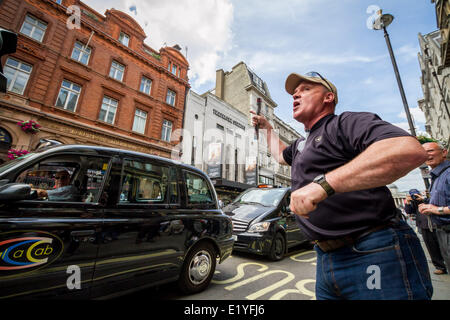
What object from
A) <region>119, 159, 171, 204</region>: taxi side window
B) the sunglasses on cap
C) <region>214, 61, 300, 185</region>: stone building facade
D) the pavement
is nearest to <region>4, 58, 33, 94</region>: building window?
<region>119, 159, 171, 204</region>: taxi side window

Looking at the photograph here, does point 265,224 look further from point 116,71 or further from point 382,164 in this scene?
point 116,71

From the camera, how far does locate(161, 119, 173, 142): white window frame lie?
17.1 meters

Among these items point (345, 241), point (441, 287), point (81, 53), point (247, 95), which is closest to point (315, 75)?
point (345, 241)

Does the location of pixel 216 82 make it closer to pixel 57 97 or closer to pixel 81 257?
pixel 57 97

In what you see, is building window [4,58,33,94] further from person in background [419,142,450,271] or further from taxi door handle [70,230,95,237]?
person in background [419,142,450,271]

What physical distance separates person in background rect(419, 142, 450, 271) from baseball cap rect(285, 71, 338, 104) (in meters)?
2.78

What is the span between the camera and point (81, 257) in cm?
194

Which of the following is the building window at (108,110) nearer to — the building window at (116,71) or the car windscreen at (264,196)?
the building window at (116,71)

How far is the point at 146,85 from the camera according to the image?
16.6 m

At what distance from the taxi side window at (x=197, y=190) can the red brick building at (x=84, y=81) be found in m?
11.7

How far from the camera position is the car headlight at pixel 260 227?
4684mm

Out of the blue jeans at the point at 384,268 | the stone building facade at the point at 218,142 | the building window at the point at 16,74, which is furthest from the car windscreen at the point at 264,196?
the building window at the point at 16,74

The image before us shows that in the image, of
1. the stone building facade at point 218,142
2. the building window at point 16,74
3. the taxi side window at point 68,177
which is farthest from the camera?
the stone building facade at point 218,142
